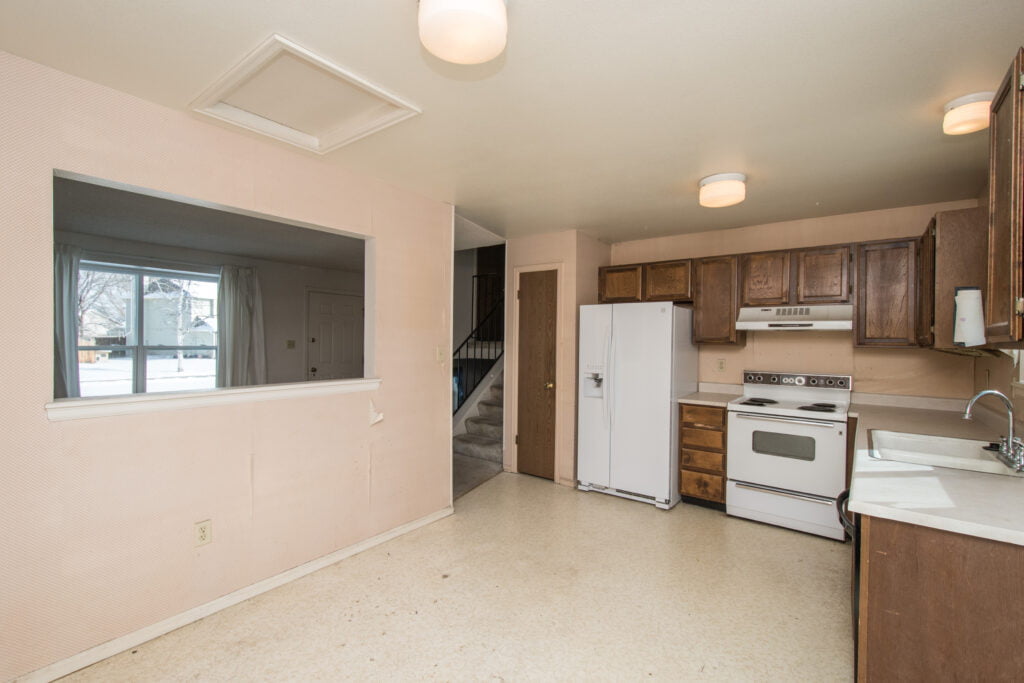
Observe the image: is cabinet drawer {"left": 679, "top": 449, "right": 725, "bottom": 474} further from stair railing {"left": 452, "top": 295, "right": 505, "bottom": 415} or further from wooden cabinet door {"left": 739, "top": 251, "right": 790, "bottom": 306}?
stair railing {"left": 452, "top": 295, "right": 505, "bottom": 415}

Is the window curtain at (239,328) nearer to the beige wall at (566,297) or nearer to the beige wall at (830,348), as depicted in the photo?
the beige wall at (566,297)

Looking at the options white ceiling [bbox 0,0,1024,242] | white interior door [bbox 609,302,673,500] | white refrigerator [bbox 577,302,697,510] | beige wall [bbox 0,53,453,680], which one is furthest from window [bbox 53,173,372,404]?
white interior door [bbox 609,302,673,500]

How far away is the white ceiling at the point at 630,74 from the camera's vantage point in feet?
4.61

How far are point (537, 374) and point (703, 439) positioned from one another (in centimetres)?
159

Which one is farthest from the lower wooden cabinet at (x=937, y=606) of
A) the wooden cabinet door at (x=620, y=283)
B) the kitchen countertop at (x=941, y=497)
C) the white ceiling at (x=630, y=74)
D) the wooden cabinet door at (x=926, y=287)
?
the wooden cabinet door at (x=620, y=283)

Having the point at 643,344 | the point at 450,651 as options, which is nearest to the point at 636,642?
the point at 450,651

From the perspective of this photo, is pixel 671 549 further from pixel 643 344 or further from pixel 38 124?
pixel 38 124

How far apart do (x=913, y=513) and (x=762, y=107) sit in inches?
65.1

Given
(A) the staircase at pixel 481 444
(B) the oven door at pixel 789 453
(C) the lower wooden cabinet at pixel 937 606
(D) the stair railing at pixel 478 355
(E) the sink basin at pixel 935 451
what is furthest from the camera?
(D) the stair railing at pixel 478 355

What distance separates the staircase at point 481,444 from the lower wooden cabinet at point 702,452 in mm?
1848

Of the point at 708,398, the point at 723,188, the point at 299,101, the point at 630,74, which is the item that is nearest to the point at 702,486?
the point at 708,398

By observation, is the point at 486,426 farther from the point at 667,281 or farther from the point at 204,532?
the point at 204,532

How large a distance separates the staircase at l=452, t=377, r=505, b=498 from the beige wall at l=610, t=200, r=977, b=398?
223 centimetres

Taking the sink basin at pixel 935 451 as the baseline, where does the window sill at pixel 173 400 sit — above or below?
above
